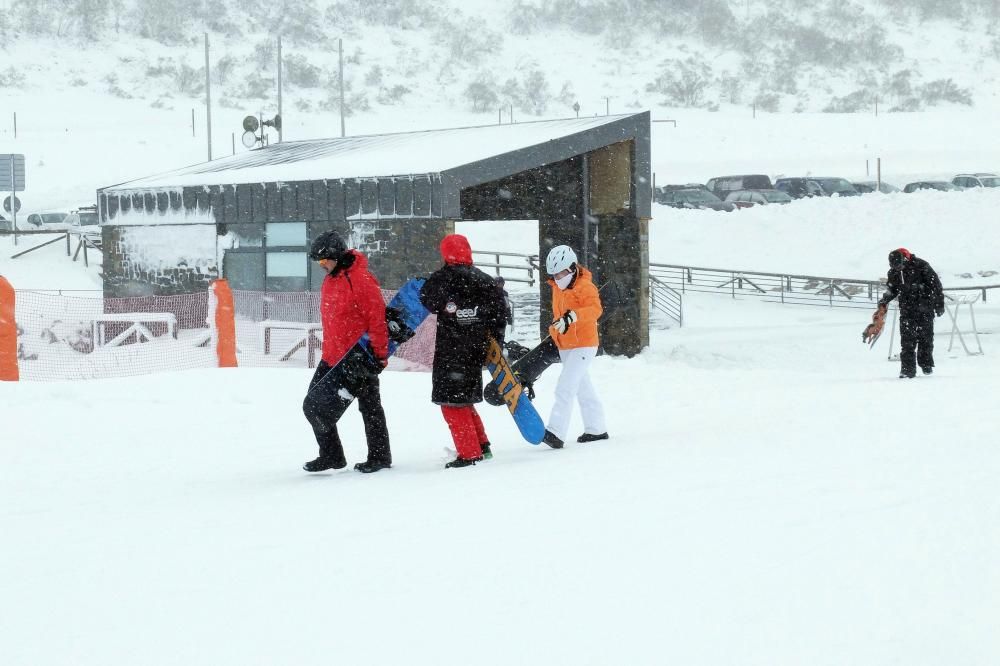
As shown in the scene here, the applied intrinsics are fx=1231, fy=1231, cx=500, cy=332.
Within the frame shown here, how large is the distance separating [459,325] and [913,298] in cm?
753

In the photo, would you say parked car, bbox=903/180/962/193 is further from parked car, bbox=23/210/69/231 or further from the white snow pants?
the white snow pants

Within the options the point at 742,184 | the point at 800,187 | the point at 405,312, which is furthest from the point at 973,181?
the point at 405,312


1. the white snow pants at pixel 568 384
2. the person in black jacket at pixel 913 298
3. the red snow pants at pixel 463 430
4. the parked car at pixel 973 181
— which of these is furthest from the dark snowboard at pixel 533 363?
the parked car at pixel 973 181

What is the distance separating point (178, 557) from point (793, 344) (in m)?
18.1

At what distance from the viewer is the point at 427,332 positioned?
1586 cm

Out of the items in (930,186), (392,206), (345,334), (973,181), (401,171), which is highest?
(973,181)

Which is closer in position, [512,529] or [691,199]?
[512,529]

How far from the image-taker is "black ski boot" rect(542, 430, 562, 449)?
8969 mm

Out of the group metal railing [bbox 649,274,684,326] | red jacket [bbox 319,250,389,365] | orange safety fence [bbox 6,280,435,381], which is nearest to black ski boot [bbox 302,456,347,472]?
red jacket [bbox 319,250,389,365]

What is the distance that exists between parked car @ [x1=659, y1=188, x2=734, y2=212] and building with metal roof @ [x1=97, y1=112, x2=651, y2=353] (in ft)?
68.6

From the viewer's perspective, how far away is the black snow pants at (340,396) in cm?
784

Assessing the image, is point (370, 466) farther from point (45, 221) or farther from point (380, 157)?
point (45, 221)

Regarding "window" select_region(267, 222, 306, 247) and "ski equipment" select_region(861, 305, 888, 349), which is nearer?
"ski equipment" select_region(861, 305, 888, 349)

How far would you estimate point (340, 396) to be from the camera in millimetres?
7840
